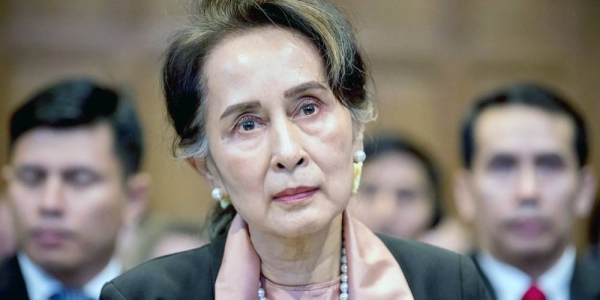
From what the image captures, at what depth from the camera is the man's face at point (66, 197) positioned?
10.4 feet

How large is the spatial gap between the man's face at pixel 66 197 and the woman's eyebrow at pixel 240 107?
4.05ft

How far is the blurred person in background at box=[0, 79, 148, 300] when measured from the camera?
3.15 m

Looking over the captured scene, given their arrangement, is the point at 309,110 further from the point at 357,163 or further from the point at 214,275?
the point at 214,275

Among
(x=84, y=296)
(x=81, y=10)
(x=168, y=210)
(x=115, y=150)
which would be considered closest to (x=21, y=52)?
(x=81, y=10)

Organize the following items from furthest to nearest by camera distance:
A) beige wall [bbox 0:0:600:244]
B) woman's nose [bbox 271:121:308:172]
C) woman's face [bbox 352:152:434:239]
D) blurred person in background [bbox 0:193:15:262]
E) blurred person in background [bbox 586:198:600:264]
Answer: beige wall [bbox 0:0:600:244], blurred person in background [bbox 586:198:600:264], woman's face [bbox 352:152:434:239], blurred person in background [bbox 0:193:15:262], woman's nose [bbox 271:121:308:172]

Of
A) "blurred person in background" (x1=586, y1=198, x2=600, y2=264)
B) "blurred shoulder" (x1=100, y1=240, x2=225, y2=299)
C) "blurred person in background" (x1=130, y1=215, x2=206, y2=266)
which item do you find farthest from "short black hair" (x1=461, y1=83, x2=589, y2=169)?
"blurred shoulder" (x1=100, y1=240, x2=225, y2=299)

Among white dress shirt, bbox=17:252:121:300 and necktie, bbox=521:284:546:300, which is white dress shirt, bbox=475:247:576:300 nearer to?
necktie, bbox=521:284:546:300

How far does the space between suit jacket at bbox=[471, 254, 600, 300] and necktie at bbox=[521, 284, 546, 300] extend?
0.11m

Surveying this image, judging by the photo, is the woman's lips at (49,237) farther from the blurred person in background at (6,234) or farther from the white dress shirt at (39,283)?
the blurred person in background at (6,234)

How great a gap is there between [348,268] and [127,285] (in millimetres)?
508

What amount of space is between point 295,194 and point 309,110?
196 millimetres

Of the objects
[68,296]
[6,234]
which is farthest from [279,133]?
[6,234]

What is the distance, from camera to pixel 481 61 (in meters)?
5.52

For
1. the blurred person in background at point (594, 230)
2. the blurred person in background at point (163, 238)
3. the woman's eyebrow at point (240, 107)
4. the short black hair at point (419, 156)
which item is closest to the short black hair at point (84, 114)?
the blurred person in background at point (163, 238)
